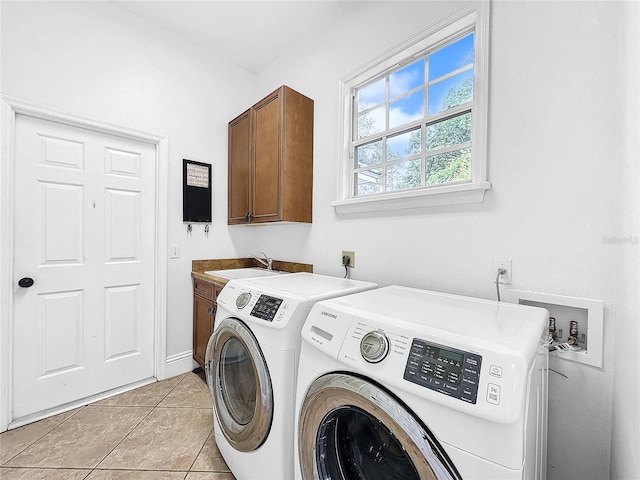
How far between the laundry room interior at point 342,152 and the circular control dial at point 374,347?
56 centimetres

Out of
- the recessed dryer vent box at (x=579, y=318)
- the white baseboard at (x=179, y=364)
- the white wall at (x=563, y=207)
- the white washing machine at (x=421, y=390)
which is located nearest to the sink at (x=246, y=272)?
the white baseboard at (x=179, y=364)

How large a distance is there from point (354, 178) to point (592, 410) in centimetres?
167

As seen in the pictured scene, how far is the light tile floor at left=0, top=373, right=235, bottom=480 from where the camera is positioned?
4.70 ft

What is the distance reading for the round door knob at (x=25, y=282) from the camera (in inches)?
71.2

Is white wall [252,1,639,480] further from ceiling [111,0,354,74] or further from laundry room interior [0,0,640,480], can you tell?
ceiling [111,0,354,74]

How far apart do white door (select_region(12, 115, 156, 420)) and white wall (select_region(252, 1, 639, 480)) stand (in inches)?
85.9

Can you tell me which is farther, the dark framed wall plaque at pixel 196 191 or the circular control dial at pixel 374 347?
the dark framed wall plaque at pixel 196 191

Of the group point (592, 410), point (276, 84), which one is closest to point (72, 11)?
point (276, 84)

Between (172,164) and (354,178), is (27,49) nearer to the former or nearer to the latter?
(172,164)

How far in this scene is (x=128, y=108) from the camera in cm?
219

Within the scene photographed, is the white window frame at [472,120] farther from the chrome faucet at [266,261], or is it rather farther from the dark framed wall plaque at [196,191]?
the dark framed wall plaque at [196,191]

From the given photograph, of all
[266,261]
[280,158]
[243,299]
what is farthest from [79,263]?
[280,158]

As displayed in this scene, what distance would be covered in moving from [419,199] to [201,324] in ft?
6.60

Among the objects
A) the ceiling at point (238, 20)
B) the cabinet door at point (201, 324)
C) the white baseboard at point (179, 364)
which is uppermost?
the ceiling at point (238, 20)
